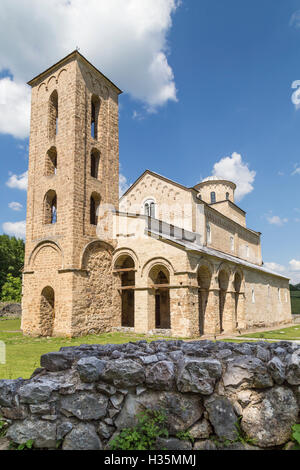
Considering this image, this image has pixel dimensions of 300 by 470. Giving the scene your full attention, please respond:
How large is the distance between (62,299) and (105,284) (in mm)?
2754

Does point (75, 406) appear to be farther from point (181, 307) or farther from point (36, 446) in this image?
point (181, 307)

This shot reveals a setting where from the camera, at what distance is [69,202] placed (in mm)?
15680

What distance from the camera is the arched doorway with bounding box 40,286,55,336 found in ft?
52.7

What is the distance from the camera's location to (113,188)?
61.2 feet

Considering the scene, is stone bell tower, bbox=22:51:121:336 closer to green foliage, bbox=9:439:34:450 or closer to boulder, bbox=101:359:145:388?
green foliage, bbox=9:439:34:450

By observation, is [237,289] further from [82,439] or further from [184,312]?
[82,439]

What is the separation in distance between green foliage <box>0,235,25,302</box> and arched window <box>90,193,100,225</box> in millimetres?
23490

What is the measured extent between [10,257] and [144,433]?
39.0 meters

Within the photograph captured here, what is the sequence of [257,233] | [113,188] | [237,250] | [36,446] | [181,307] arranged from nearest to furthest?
[36,446] → [181,307] → [113,188] → [237,250] → [257,233]

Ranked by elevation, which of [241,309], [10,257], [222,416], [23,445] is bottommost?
[23,445]

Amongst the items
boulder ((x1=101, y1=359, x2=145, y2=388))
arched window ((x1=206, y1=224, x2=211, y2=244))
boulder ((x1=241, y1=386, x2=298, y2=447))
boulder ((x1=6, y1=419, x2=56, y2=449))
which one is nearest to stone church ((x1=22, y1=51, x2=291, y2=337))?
arched window ((x1=206, y1=224, x2=211, y2=244))

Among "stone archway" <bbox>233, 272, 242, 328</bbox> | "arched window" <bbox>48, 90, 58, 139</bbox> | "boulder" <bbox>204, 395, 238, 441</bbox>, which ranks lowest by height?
"boulder" <bbox>204, 395, 238, 441</bbox>

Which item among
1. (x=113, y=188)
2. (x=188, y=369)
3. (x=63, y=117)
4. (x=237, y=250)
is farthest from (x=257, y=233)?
(x=188, y=369)

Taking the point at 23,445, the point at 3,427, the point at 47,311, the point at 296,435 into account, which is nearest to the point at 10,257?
the point at 47,311
